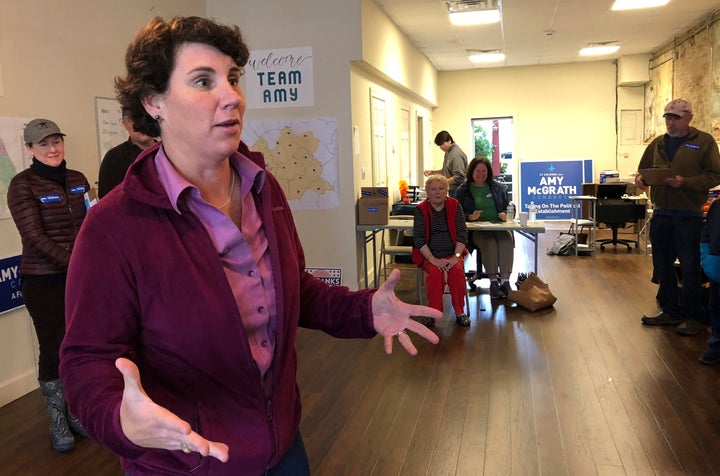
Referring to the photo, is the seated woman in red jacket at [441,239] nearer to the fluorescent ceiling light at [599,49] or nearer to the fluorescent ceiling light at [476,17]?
the fluorescent ceiling light at [476,17]

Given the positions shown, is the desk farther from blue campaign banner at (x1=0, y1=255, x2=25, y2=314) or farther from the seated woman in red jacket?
blue campaign banner at (x1=0, y1=255, x2=25, y2=314)

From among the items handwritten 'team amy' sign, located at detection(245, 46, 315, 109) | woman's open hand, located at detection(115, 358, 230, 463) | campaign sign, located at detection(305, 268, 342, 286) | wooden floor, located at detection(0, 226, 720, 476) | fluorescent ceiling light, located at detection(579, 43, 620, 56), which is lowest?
wooden floor, located at detection(0, 226, 720, 476)

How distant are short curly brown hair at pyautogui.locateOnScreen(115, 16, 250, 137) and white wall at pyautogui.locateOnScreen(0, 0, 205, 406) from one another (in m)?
2.99

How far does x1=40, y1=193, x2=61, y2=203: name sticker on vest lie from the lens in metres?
3.06

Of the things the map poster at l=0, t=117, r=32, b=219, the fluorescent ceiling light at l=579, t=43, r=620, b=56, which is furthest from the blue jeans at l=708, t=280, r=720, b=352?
the fluorescent ceiling light at l=579, t=43, r=620, b=56

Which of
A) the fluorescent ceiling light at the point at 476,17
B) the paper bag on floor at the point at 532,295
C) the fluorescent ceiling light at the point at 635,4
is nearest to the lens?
the paper bag on floor at the point at 532,295

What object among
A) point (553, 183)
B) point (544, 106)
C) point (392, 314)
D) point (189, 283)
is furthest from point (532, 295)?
point (544, 106)

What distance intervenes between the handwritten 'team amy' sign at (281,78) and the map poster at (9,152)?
8.13 ft

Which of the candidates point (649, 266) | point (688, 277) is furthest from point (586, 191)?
point (688, 277)

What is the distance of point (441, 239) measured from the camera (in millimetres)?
5062

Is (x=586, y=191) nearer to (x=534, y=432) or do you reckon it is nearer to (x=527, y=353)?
(x=527, y=353)

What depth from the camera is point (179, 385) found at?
1025 mm

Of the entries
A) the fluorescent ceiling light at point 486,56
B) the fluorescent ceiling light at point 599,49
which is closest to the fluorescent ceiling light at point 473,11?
the fluorescent ceiling light at point 486,56

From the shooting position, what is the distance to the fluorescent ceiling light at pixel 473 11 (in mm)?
6617
